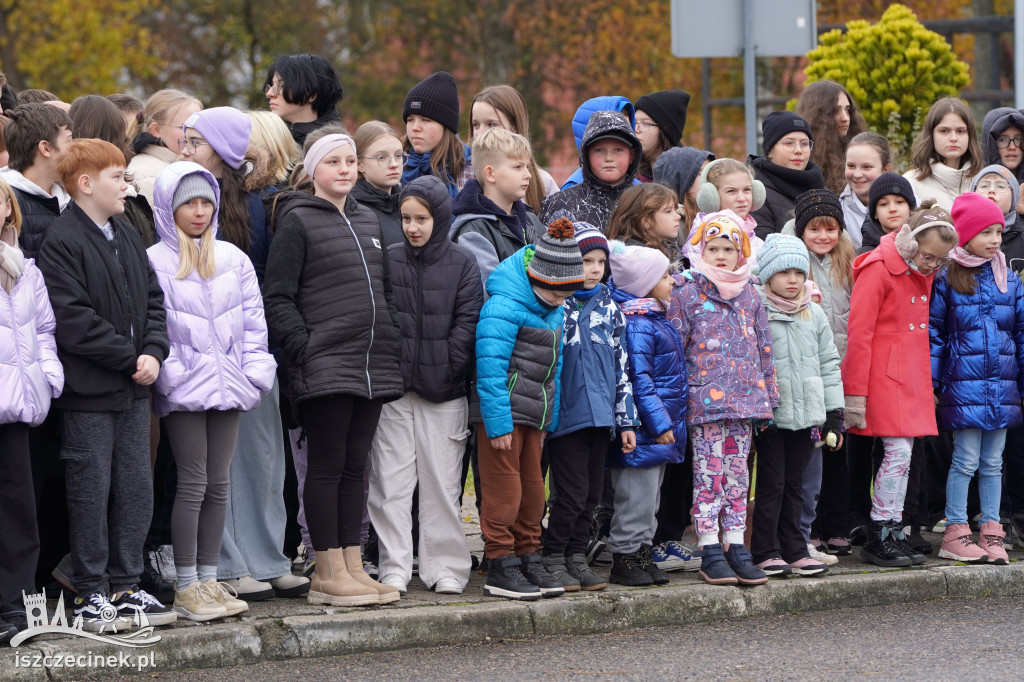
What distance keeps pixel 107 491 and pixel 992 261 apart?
→ 4664 mm

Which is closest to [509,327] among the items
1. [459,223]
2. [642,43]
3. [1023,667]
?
[459,223]

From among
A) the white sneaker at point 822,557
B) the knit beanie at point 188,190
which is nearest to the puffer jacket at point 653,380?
the white sneaker at point 822,557

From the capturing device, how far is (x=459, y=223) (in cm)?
684

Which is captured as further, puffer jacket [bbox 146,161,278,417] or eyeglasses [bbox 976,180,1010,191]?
eyeglasses [bbox 976,180,1010,191]

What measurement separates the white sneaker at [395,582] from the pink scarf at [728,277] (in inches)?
79.4

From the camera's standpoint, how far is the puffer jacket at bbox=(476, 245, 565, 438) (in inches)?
245

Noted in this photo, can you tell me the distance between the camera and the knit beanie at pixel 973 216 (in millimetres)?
7270

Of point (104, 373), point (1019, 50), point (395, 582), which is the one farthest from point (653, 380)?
point (1019, 50)

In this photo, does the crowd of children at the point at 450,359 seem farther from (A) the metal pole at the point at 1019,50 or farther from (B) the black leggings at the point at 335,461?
(A) the metal pole at the point at 1019,50

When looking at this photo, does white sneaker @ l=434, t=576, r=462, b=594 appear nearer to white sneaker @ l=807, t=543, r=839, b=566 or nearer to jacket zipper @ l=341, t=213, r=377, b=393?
jacket zipper @ l=341, t=213, r=377, b=393

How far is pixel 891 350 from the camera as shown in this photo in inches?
283

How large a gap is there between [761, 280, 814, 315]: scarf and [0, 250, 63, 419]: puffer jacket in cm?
340

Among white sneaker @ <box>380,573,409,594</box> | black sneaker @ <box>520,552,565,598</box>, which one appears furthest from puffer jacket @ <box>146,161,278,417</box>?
black sneaker @ <box>520,552,565,598</box>

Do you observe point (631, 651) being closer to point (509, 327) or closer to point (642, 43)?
point (509, 327)
